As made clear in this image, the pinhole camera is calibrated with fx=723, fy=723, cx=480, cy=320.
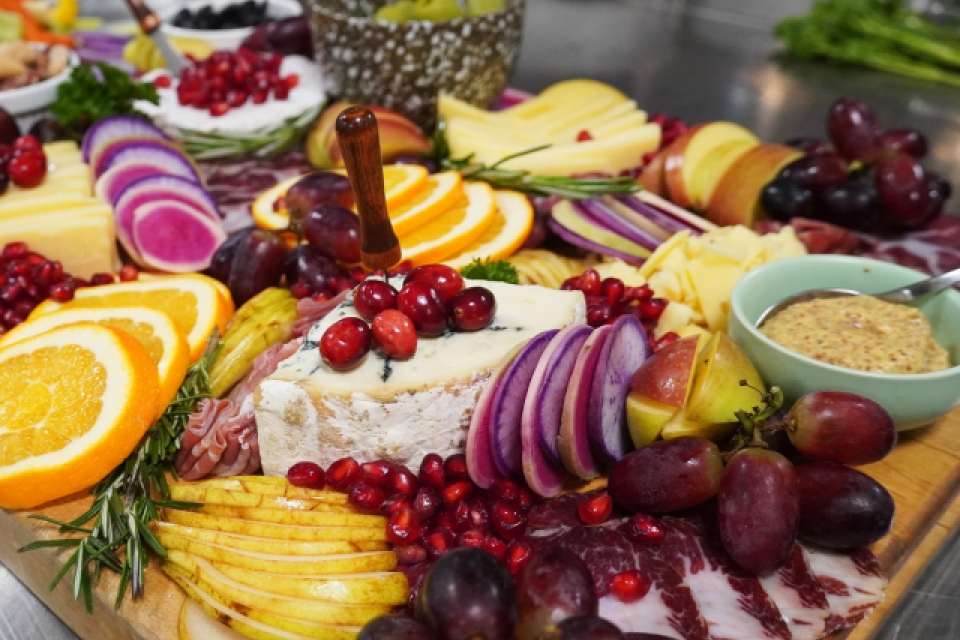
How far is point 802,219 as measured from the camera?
2.45m

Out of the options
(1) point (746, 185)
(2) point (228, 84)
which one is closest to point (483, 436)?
(1) point (746, 185)

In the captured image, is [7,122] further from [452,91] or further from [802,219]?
[802,219]

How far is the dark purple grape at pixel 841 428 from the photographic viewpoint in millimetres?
1415

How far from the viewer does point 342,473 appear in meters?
1.49

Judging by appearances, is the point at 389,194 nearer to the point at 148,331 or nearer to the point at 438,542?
the point at 148,331

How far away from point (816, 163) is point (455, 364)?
1.69 m

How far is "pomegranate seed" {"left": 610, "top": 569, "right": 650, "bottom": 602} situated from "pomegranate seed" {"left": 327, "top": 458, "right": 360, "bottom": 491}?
1.83 ft

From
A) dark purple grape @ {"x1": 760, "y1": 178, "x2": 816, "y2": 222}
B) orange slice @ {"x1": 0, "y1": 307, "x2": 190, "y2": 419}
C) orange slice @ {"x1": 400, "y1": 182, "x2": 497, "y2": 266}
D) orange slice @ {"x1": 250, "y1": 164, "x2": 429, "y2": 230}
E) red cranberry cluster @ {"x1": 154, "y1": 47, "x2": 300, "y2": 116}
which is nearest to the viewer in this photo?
orange slice @ {"x1": 0, "y1": 307, "x2": 190, "y2": 419}

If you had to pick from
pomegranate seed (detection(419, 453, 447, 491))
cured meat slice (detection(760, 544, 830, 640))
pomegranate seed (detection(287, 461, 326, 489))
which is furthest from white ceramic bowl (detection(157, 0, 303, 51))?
cured meat slice (detection(760, 544, 830, 640))

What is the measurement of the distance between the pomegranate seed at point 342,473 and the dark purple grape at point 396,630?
0.39 metres

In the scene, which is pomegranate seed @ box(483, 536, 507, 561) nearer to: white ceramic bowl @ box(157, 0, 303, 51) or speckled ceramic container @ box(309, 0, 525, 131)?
speckled ceramic container @ box(309, 0, 525, 131)

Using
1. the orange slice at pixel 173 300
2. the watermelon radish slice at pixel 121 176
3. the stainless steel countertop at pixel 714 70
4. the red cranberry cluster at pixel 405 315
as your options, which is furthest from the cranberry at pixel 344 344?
the stainless steel countertop at pixel 714 70

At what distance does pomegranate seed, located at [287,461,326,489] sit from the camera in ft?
4.90

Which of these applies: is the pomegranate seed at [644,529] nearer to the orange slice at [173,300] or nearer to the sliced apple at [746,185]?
the orange slice at [173,300]
